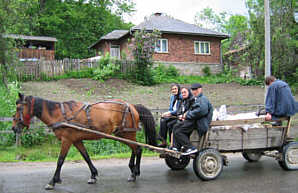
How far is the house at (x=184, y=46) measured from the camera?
25047 millimetres

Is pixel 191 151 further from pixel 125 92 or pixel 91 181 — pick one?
pixel 125 92

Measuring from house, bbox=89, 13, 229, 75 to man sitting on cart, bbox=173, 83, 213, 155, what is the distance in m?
18.2

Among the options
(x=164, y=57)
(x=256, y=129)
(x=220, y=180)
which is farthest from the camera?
(x=164, y=57)

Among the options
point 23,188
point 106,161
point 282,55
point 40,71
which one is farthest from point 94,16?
point 23,188

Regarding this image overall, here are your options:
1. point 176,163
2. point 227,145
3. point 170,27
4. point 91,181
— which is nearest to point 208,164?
point 227,145

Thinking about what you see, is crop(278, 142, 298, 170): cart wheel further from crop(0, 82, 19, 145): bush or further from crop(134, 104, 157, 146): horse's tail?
crop(0, 82, 19, 145): bush

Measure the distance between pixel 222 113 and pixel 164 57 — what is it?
18465 mm

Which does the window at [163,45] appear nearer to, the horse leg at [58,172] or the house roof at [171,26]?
the house roof at [171,26]

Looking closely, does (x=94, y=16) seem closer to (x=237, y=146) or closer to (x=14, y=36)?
(x=14, y=36)

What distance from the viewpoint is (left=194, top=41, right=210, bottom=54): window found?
87.1 feet

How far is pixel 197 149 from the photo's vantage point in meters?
6.34

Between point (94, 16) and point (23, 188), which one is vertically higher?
point (94, 16)

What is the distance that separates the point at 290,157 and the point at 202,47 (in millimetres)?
20884

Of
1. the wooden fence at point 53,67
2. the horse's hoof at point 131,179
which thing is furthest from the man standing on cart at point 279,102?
the wooden fence at point 53,67
